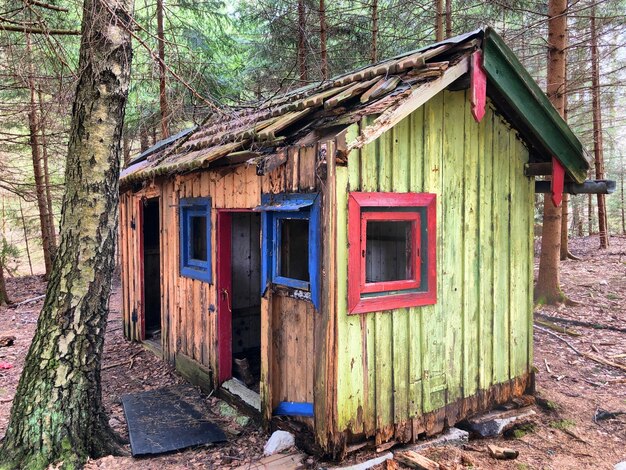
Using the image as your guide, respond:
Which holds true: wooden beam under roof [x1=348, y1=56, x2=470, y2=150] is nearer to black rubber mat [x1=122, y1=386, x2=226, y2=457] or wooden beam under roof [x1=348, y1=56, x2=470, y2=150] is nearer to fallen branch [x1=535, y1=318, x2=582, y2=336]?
black rubber mat [x1=122, y1=386, x2=226, y2=457]

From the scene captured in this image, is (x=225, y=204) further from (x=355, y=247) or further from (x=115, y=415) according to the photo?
(x=115, y=415)

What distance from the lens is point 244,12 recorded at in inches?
479

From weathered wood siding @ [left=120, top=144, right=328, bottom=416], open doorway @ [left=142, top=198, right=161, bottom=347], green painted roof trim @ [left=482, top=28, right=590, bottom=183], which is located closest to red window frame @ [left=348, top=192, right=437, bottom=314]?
weathered wood siding @ [left=120, top=144, right=328, bottom=416]

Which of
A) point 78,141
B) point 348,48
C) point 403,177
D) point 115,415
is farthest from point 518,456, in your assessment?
point 348,48

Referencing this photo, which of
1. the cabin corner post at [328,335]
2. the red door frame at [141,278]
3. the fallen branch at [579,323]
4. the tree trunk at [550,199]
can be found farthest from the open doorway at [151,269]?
the tree trunk at [550,199]

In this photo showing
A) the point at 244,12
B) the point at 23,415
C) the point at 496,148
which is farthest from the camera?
the point at 244,12

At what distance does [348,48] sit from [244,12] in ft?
9.47

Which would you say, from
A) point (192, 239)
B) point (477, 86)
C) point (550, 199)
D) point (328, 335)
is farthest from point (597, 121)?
point (328, 335)

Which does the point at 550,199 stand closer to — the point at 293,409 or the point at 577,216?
the point at 293,409

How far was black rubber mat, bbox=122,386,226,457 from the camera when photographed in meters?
4.51

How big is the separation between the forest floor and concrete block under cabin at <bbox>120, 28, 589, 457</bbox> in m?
0.40

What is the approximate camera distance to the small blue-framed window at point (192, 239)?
6086mm

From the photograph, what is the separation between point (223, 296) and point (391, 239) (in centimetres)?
225

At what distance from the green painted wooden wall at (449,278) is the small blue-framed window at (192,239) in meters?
2.83
